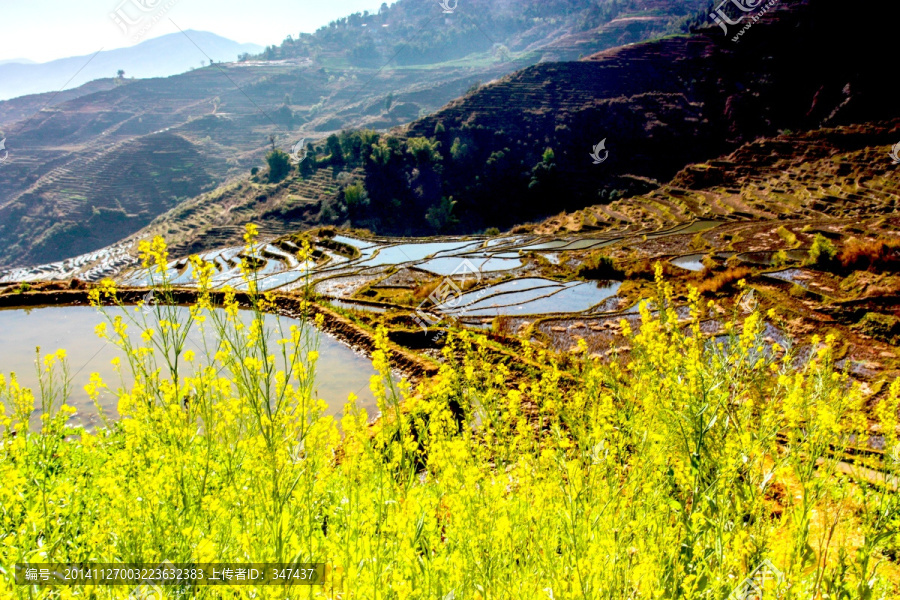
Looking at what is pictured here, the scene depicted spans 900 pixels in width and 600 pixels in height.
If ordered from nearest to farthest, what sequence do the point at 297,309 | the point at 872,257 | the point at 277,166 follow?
the point at 872,257
the point at 297,309
the point at 277,166

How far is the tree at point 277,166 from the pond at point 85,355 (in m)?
41.1

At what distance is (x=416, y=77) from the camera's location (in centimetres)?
18075

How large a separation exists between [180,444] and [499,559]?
231 centimetres

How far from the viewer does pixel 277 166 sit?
2106 inches

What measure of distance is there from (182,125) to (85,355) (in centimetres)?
12699

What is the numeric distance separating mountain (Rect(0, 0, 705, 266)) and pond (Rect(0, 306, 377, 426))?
28351 mm

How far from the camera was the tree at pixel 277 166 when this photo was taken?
53000 mm

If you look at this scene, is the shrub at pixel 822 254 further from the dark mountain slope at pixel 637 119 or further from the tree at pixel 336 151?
the tree at pixel 336 151

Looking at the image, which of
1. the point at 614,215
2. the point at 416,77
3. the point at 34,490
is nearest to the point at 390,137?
the point at 614,215

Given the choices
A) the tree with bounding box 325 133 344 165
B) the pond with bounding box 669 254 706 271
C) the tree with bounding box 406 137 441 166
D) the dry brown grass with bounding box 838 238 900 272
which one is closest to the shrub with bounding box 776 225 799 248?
the pond with bounding box 669 254 706 271

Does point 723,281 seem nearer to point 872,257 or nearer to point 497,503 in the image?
point 872,257

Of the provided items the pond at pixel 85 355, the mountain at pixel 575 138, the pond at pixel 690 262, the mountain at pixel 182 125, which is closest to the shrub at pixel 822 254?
the pond at pixel 690 262

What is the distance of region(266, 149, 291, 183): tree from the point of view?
53.0 meters

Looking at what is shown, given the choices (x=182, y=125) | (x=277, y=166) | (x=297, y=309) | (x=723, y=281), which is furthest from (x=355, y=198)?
(x=182, y=125)
